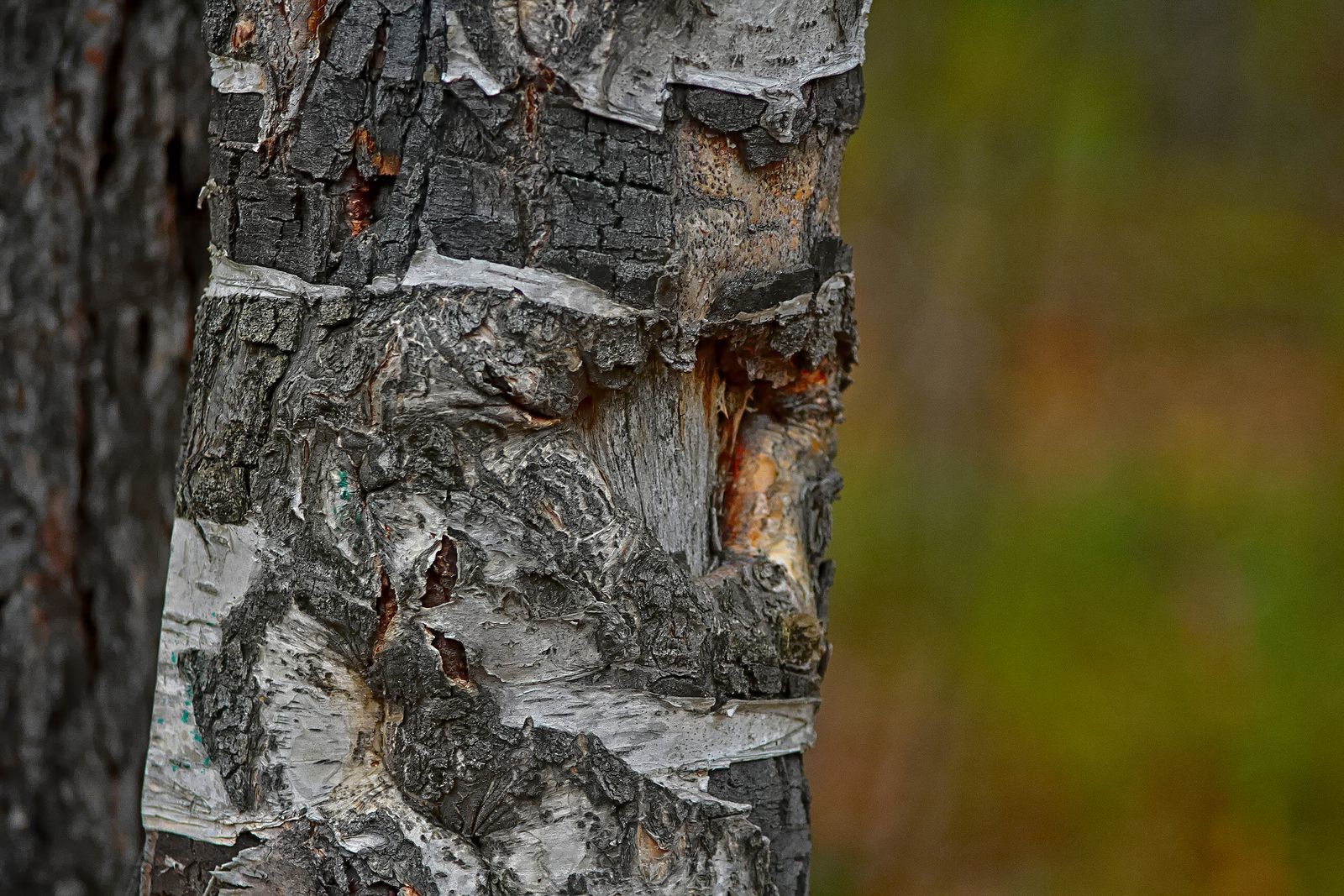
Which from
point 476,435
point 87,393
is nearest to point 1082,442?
point 87,393

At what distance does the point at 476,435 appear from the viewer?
0.72 m

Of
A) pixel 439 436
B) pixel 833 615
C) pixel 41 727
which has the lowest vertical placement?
pixel 833 615

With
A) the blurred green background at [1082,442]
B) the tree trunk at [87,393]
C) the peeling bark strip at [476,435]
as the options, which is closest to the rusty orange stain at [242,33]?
the peeling bark strip at [476,435]

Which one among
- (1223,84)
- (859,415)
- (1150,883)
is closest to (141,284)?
(859,415)

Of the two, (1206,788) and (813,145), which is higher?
(813,145)

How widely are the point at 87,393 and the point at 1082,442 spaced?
237cm

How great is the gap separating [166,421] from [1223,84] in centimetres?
270

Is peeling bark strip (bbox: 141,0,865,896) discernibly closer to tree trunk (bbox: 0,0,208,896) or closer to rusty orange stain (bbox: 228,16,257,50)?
rusty orange stain (bbox: 228,16,257,50)

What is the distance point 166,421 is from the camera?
4.61 feet

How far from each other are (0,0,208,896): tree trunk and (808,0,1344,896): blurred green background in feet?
6.01

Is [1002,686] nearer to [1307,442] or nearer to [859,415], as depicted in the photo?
[859,415]

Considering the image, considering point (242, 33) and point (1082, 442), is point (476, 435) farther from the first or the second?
point (1082, 442)

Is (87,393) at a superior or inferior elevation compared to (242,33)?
inferior

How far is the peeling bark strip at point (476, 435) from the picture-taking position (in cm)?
71
